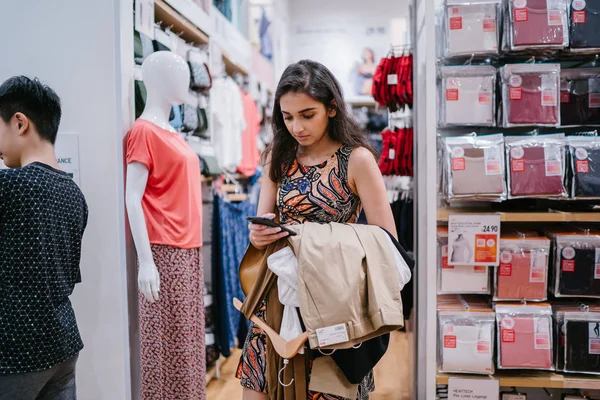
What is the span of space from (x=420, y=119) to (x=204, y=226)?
74.0 inches

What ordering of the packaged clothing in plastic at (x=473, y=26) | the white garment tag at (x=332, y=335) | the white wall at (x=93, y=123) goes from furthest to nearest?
the packaged clothing in plastic at (x=473, y=26), the white wall at (x=93, y=123), the white garment tag at (x=332, y=335)

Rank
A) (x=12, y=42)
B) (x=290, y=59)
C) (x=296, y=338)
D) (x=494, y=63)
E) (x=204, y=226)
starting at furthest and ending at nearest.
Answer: (x=290, y=59)
(x=204, y=226)
(x=494, y=63)
(x=12, y=42)
(x=296, y=338)

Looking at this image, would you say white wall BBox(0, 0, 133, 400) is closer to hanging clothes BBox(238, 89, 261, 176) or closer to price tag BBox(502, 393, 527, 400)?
price tag BBox(502, 393, 527, 400)

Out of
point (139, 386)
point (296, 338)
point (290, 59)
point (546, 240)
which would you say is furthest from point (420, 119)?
point (290, 59)

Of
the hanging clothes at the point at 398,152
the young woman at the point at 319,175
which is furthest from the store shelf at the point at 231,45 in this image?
the young woman at the point at 319,175

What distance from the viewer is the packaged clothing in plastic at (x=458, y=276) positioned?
2287 mm

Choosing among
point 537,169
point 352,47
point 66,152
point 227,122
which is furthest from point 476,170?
point 352,47

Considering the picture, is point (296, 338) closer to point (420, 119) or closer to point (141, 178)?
point (141, 178)

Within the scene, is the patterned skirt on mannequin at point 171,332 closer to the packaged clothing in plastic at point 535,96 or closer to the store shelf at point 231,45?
the packaged clothing in plastic at point 535,96

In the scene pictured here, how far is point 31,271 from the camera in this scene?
4.48ft

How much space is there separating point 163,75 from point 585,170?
1880mm

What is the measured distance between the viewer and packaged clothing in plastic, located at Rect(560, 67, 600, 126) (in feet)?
7.39

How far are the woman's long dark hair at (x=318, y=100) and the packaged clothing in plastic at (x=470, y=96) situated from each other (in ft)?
2.90

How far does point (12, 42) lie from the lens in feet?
6.48
